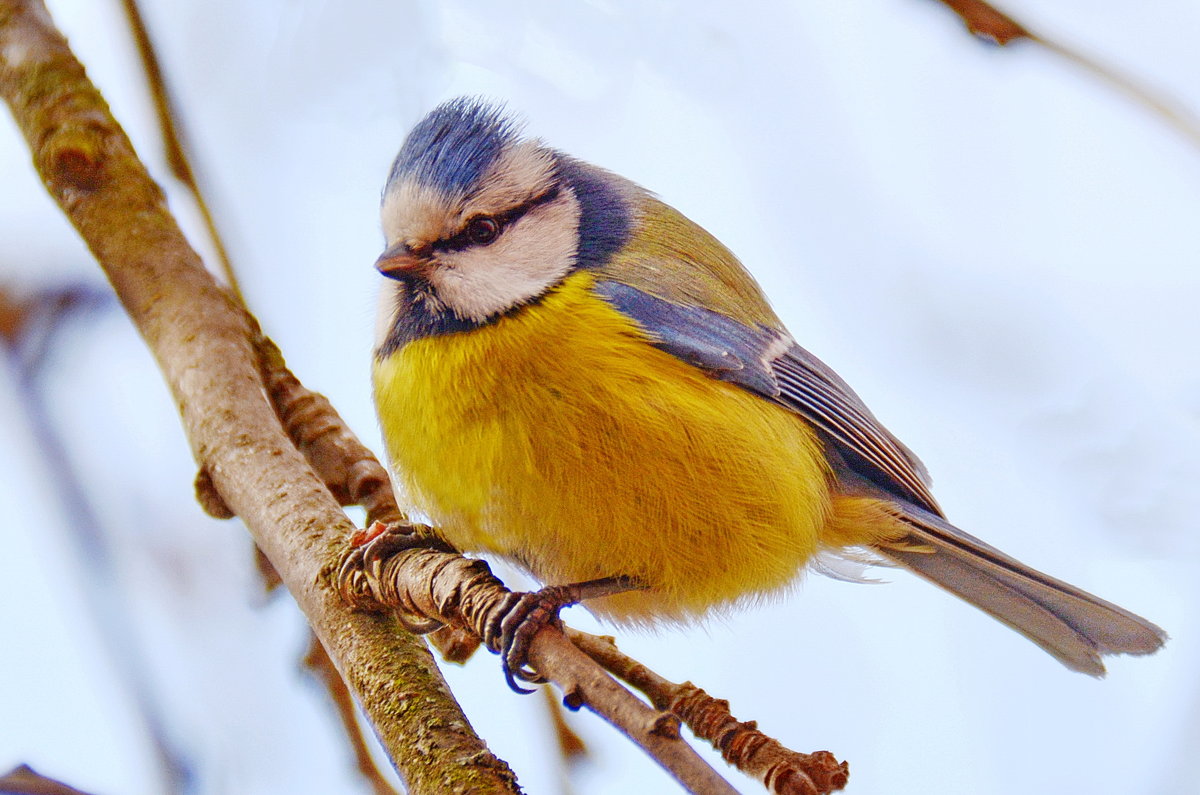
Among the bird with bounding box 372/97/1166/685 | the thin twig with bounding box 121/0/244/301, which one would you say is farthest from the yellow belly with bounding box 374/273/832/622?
the thin twig with bounding box 121/0/244/301

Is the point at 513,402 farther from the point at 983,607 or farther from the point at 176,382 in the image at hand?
the point at 983,607

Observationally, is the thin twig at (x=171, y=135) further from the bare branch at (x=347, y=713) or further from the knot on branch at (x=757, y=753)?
the knot on branch at (x=757, y=753)

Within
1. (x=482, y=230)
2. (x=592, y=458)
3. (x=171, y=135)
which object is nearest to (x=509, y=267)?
(x=482, y=230)

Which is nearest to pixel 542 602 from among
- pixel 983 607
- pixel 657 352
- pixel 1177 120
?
pixel 657 352

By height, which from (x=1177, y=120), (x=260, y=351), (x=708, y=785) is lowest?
(x=708, y=785)

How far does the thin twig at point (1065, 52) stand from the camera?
1188 millimetres

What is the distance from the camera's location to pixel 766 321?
1505 millimetres

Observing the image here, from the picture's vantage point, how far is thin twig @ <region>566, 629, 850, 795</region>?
829mm

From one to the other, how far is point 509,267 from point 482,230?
62mm

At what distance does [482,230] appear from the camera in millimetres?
1332

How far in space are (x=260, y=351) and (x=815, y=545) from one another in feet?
2.53

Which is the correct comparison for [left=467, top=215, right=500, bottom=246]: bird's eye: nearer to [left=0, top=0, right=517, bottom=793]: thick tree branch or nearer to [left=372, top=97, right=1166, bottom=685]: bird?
[left=372, top=97, right=1166, bottom=685]: bird

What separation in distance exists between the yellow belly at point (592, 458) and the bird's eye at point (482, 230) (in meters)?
0.11

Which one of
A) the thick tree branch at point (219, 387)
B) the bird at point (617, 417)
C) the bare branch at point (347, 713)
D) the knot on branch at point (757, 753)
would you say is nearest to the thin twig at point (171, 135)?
the thick tree branch at point (219, 387)
